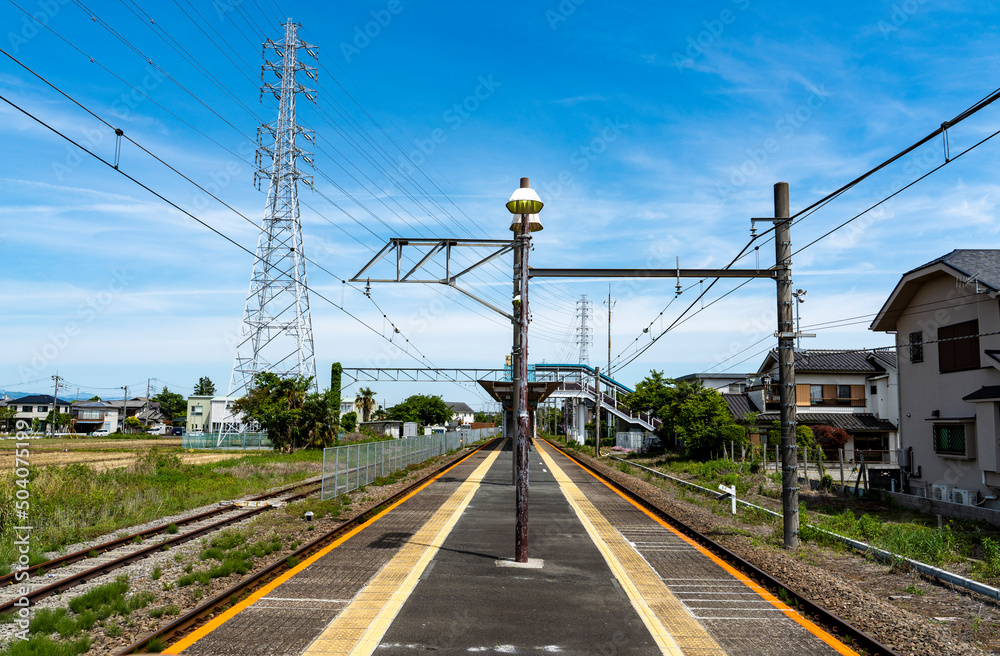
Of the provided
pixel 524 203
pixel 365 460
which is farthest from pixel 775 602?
pixel 365 460

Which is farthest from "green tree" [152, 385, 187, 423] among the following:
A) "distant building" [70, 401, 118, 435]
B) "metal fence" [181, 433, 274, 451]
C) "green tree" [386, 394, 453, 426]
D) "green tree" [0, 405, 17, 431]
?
"metal fence" [181, 433, 274, 451]

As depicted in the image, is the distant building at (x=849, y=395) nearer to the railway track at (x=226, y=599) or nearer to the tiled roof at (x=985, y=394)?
the tiled roof at (x=985, y=394)

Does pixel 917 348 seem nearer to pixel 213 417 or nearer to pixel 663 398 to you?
pixel 663 398

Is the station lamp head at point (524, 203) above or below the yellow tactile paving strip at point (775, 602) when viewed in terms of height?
above

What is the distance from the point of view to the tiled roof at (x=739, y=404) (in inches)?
1866

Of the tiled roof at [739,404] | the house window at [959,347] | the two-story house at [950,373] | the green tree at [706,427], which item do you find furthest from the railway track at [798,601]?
the tiled roof at [739,404]

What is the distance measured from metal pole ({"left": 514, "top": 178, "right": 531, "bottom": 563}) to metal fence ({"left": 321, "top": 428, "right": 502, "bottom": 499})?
8690mm

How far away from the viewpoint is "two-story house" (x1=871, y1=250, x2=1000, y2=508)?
20.4 m

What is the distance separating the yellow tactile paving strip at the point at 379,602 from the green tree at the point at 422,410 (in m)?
83.3

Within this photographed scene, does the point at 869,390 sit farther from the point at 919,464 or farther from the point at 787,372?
the point at 787,372

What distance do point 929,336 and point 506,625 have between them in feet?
73.7

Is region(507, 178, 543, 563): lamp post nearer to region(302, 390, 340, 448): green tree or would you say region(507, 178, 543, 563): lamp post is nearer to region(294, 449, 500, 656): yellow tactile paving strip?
region(294, 449, 500, 656): yellow tactile paving strip

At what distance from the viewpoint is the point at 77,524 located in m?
15.4

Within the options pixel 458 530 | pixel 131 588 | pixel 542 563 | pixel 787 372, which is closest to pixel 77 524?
pixel 131 588
